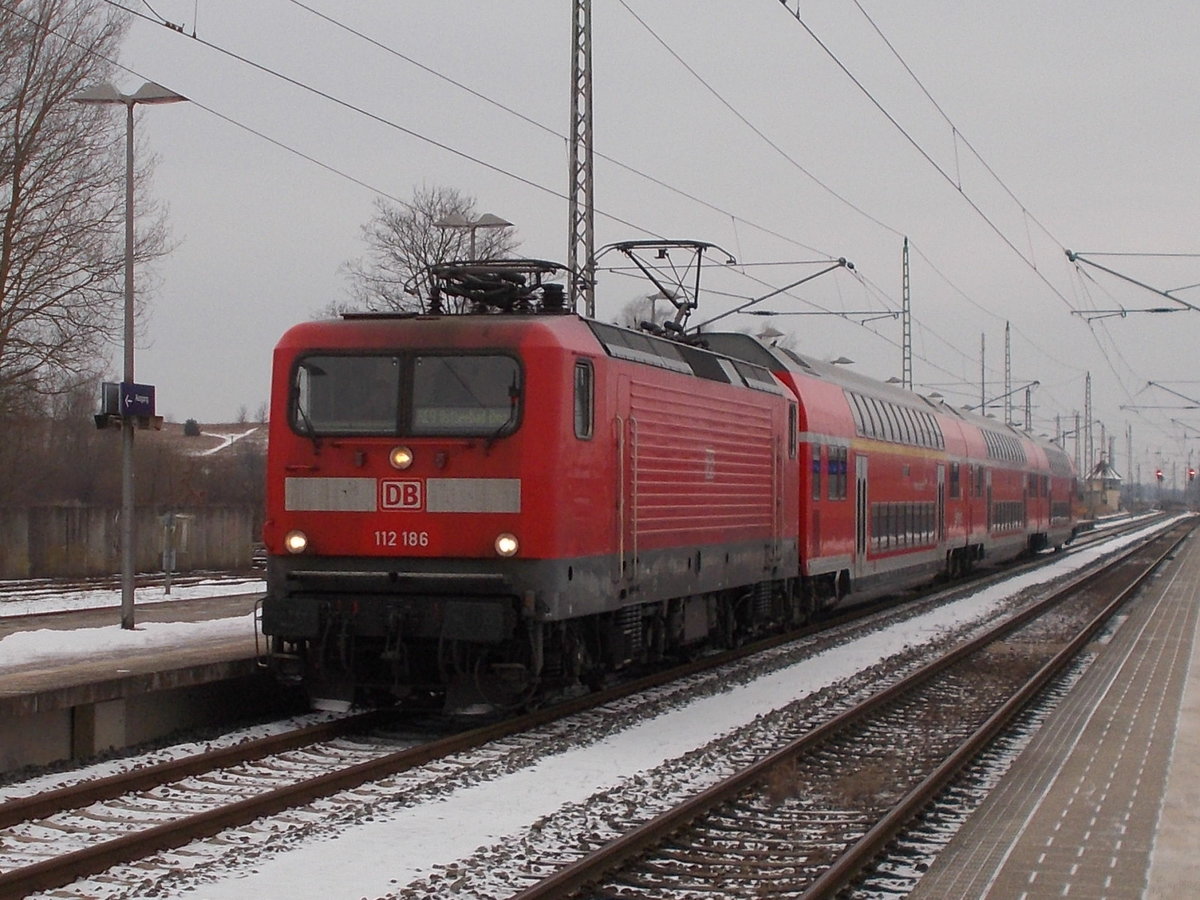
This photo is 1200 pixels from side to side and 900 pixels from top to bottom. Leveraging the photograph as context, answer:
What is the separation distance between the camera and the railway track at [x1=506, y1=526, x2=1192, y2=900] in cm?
744

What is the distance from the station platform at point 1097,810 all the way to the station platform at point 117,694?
5.91 meters

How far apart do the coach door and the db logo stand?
11485 mm

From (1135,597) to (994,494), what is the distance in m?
7.72

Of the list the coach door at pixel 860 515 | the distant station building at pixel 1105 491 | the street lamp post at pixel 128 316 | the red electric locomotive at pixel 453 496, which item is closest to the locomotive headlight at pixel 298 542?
the red electric locomotive at pixel 453 496

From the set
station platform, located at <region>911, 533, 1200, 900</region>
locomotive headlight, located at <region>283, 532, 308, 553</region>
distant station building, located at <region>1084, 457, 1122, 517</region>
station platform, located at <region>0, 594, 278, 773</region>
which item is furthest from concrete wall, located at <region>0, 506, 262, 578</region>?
distant station building, located at <region>1084, 457, 1122, 517</region>

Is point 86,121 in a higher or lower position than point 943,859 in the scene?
higher

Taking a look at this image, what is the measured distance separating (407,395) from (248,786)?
336cm

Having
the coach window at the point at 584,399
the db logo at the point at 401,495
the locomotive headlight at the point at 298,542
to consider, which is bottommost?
the locomotive headlight at the point at 298,542

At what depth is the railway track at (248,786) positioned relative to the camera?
7684 millimetres

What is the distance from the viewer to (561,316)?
38.9ft

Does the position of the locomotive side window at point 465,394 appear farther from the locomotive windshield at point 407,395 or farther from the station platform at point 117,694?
the station platform at point 117,694

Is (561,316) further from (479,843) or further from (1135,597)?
(1135,597)

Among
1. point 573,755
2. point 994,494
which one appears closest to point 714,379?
point 573,755

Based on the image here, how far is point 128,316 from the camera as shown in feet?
55.3
